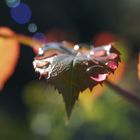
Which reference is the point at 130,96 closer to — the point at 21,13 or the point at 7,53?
the point at 7,53

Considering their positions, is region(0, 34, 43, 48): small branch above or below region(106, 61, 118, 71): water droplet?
below

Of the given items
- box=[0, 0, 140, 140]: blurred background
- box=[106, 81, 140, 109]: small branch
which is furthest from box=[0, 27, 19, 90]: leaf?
box=[106, 81, 140, 109]: small branch

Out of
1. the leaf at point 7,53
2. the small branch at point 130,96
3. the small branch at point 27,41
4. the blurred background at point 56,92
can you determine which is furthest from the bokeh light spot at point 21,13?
the small branch at point 130,96

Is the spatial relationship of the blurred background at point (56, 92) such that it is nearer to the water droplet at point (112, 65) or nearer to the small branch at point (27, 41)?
the small branch at point (27, 41)

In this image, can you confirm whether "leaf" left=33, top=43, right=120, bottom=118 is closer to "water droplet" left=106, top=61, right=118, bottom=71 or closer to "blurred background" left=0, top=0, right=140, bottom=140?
"water droplet" left=106, top=61, right=118, bottom=71

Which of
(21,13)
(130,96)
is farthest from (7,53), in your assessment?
(21,13)

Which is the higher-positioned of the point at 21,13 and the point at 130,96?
the point at 130,96

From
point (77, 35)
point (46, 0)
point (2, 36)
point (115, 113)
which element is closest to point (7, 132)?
point (115, 113)

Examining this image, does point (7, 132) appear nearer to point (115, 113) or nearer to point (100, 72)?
point (115, 113)
